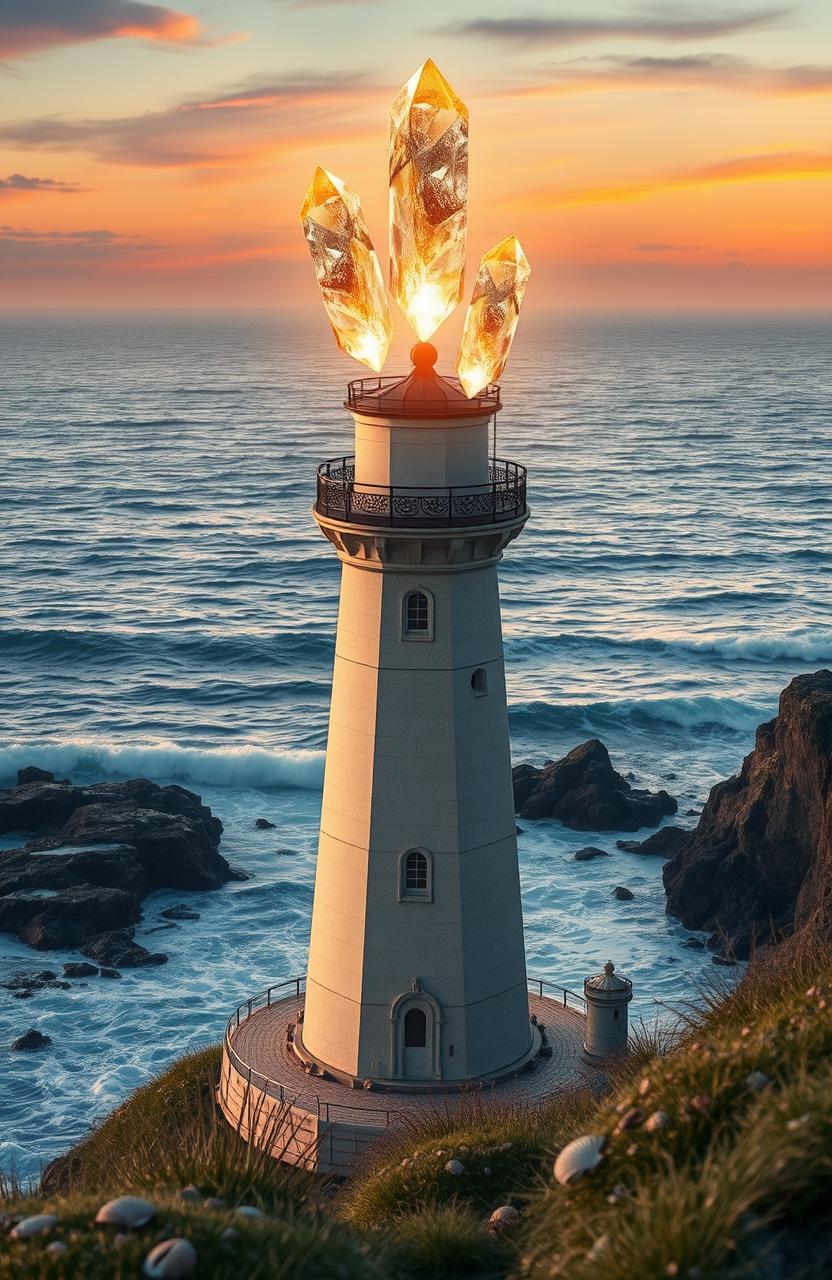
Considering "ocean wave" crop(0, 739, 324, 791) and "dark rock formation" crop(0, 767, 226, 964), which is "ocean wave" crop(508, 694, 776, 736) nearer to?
"ocean wave" crop(0, 739, 324, 791)

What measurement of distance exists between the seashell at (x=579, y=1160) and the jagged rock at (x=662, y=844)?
34.6m

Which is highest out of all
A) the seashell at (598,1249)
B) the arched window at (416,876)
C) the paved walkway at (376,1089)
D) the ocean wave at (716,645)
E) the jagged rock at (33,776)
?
the seashell at (598,1249)

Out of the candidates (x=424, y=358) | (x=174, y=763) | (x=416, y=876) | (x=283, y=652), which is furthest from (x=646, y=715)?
(x=424, y=358)

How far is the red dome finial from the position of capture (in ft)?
70.3

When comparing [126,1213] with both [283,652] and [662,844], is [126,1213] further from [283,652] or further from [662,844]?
[283,652]

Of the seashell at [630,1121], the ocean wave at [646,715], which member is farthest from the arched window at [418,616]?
the ocean wave at [646,715]

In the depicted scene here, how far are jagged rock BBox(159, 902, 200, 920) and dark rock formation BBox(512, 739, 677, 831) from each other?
1051 centimetres

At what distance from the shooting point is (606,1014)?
2353cm

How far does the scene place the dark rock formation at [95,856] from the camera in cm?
3888

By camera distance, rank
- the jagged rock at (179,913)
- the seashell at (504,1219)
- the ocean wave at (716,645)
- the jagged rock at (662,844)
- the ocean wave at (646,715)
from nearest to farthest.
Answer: the seashell at (504,1219) → the jagged rock at (179,913) → the jagged rock at (662,844) → the ocean wave at (646,715) → the ocean wave at (716,645)

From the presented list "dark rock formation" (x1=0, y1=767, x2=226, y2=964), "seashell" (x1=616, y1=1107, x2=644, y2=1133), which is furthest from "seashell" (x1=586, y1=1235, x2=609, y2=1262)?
"dark rock formation" (x1=0, y1=767, x2=226, y2=964)

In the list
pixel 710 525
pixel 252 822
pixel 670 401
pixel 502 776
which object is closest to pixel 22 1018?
pixel 252 822

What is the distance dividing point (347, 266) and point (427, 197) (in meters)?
1.50

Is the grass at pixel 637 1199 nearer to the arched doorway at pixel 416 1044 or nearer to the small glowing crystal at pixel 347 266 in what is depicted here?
the arched doorway at pixel 416 1044
